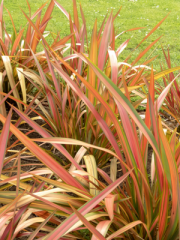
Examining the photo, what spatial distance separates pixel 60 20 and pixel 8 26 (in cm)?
93

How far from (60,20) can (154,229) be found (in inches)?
161

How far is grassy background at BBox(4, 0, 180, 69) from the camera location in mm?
3596

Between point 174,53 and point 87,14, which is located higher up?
point 87,14

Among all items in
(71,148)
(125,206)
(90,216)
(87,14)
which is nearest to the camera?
(90,216)

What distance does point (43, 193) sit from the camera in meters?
0.64

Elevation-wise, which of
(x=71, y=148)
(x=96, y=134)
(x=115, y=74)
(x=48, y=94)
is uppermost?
(x=115, y=74)

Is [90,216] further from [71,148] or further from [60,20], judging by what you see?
[60,20]

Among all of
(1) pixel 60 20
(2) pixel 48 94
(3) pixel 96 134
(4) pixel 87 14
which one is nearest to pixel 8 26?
(1) pixel 60 20

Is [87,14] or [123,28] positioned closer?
[123,28]

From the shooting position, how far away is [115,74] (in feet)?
3.29

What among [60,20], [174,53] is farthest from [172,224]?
[60,20]

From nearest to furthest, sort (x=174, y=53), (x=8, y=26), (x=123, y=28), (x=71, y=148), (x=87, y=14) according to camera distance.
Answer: (x=71, y=148)
(x=174, y=53)
(x=8, y=26)
(x=123, y=28)
(x=87, y=14)

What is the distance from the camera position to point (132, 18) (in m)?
4.49

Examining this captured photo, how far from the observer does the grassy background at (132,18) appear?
11.8 feet
